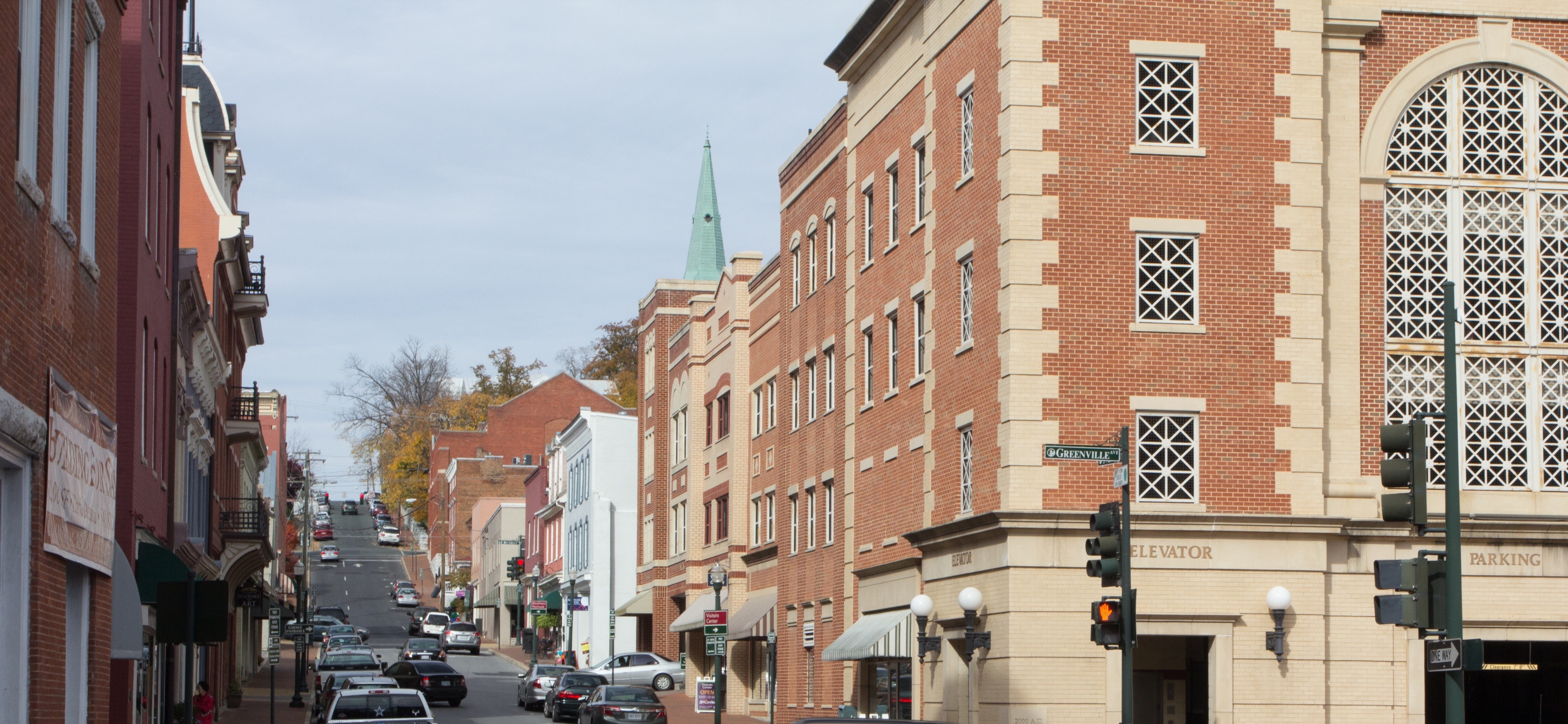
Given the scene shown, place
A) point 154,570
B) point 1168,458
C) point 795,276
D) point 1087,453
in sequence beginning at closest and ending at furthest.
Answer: point 1087,453 → point 154,570 → point 1168,458 → point 795,276

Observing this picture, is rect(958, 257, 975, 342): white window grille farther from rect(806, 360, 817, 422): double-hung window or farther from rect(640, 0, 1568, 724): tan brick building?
rect(806, 360, 817, 422): double-hung window

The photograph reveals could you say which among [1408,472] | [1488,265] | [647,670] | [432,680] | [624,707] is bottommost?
[647,670]

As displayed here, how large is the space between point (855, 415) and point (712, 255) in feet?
154

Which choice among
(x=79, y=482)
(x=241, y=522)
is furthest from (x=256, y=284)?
(x=79, y=482)

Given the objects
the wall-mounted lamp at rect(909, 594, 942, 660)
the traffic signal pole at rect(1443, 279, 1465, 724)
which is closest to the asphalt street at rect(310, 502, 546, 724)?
the wall-mounted lamp at rect(909, 594, 942, 660)

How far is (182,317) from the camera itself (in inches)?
1441

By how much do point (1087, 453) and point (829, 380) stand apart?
18.8m

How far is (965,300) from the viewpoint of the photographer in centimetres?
3012

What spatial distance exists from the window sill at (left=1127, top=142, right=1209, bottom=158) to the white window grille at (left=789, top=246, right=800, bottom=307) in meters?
15.3

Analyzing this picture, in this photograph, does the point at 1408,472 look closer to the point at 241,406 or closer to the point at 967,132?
the point at 967,132

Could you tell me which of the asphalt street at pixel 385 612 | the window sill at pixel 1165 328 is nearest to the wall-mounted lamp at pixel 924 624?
the window sill at pixel 1165 328

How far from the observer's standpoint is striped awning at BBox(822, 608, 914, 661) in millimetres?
31922

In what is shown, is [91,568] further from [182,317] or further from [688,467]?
A: [688,467]

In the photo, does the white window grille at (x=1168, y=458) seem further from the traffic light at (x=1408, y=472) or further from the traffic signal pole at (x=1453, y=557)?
the traffic light at (x=1408, y=472)
